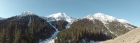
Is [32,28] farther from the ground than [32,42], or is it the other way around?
[32,28]

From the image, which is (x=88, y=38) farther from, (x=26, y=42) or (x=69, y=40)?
(x=26, y=42)

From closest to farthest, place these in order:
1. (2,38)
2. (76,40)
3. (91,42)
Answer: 1. (2,38)
2. (76,40)
3. (91,42)

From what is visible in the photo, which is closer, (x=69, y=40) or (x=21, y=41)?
(x=21, y=41)

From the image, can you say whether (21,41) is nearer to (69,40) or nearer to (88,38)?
(69,40)

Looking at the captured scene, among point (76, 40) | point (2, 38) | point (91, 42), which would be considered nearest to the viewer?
point (2, 38)

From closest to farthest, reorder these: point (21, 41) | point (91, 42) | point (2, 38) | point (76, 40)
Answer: point (2, 38) → point (21, 41) → point (76, 40) → point (91, 42)

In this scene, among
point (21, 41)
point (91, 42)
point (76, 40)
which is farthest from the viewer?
point (91, 42)

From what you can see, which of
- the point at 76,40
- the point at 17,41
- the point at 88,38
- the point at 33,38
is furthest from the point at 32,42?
the point at 88,38

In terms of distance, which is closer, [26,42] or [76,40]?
[26,42]

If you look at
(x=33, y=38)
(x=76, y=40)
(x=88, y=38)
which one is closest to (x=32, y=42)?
(x=33, y=38)

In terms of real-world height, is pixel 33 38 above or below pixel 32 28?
below
